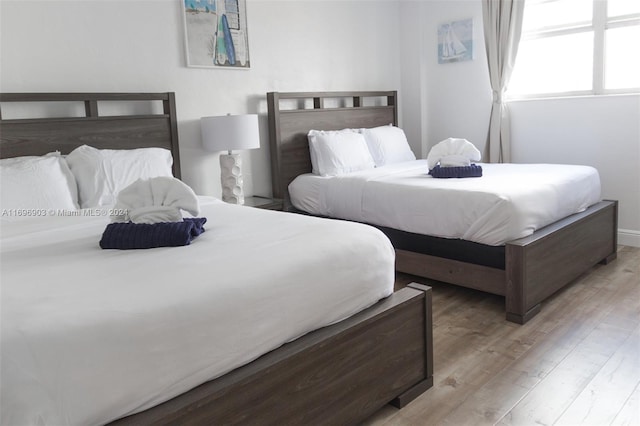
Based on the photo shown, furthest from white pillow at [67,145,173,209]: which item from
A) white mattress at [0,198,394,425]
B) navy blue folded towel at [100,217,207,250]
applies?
navy blue folded towel at [100,217,207,250]

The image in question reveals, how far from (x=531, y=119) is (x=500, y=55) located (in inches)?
23.5

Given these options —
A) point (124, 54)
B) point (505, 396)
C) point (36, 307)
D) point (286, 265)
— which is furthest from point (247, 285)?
point (124, 54)

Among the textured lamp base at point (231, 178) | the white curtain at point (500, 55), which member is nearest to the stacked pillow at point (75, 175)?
the textured lamp base at point (231, 178)

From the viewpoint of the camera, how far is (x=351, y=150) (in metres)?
4.09

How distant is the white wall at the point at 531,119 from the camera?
3.98 meters

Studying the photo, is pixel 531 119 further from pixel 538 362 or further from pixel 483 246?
pixel 538 362

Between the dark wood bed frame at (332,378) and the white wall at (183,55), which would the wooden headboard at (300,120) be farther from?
the dark wood bed frame at (332,378)

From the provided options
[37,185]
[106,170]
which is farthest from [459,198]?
[37,185]

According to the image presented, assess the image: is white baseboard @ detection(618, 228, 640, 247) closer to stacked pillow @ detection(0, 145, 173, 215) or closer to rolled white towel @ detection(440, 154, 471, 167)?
rolled white towel @ detection(440, 154, 471, 167)

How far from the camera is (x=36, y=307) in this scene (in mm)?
1277

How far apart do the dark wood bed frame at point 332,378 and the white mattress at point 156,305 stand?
0.04 m

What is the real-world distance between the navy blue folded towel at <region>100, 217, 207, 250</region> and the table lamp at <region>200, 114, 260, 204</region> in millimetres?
1577

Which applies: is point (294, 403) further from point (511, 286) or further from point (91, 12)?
point (91, 12)

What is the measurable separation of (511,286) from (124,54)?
2.61m
